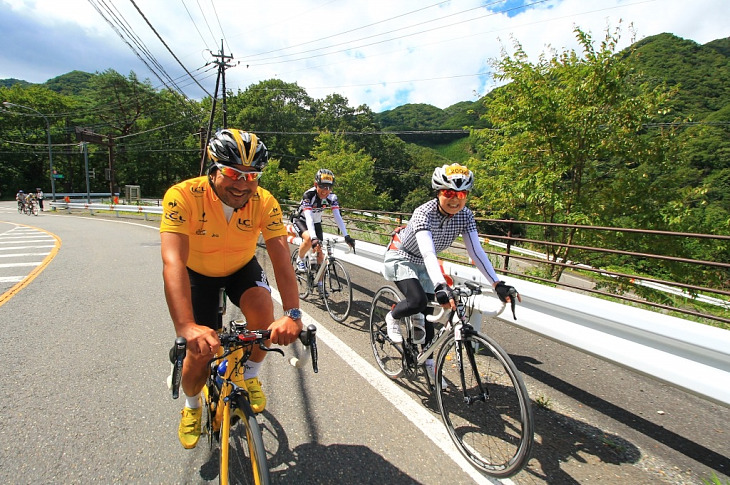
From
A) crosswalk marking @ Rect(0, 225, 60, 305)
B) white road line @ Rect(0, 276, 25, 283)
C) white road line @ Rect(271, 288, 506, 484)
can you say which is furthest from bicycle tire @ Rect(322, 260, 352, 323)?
white road line @ Rect(0, 276, 25, 283)

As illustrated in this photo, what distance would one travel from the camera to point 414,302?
315 cm

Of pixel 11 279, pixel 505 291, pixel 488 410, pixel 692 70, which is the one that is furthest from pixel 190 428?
pixel 692 70

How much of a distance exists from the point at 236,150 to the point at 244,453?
1.71 metres

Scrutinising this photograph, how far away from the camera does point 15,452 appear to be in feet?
7.93

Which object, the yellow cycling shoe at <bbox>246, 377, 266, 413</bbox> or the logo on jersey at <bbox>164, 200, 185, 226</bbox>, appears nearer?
the logo on jersey at <bbox>164, 200, 185, 226</bbox>

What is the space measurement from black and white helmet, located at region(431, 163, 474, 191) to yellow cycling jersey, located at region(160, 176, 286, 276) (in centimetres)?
137

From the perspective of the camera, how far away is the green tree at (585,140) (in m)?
8.99

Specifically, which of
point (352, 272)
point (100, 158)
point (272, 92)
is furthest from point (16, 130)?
point (352, 272)

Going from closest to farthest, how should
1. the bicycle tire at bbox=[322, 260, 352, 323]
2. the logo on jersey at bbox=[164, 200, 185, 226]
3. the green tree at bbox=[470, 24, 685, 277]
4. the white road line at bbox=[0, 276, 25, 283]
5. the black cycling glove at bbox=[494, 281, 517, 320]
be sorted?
the logo on jersey at bbox=[164, 200, 185, 226], the black cycling glove at bbox=[494, 281, 517, 320], the bicycle tire at bbox=[322, 260, 352, 323], the white road line at bbox=[0, 276, 25, 283], the green tree at bbox=[470, 24, 685, 277]

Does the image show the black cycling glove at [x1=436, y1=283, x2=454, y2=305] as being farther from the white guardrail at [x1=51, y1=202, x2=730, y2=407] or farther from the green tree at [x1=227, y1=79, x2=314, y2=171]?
the green tree at [x1=227, y1=79, x2=314, y2=171]

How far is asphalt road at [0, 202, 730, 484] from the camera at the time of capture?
90.7 inches

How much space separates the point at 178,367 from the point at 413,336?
7.18ft

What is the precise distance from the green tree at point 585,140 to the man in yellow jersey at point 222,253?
8.77 metres

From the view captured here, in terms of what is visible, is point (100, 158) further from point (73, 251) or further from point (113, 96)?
point (73, 251)
